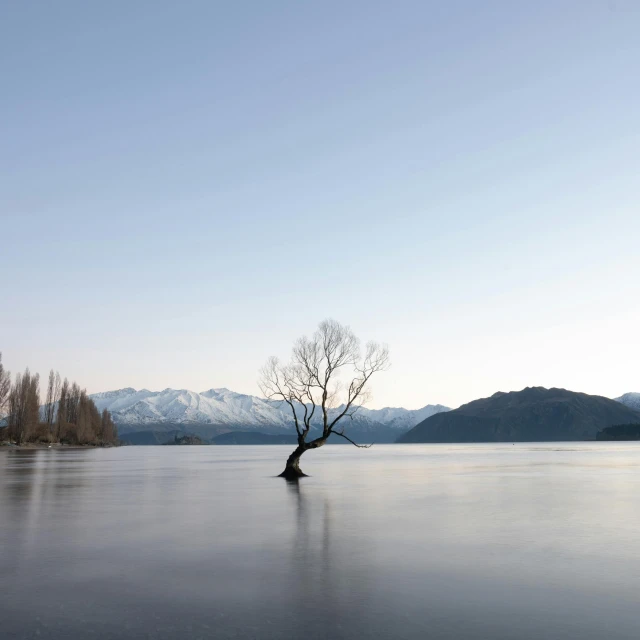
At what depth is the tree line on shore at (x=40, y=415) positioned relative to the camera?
481ft

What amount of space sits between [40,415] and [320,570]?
178162 millimetres

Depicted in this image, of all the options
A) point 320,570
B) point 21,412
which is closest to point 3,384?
point 21,412

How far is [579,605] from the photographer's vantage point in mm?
12609

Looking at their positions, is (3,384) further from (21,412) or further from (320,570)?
(320,570)

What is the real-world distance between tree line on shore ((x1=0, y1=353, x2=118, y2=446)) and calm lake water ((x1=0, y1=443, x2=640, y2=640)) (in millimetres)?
123450

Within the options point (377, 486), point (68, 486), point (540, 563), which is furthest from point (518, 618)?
point (68, 486)

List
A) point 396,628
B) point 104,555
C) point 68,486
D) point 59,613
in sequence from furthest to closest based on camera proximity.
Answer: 1. point 68,486
2. point 104,555
3. point 59,613
4. point 396,628

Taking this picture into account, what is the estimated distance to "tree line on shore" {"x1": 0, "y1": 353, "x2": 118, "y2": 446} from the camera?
146 meters

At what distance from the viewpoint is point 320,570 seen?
15.9 m

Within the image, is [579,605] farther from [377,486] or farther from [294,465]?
[294,465]

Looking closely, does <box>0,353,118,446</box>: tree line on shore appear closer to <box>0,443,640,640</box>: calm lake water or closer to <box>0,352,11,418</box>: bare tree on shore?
<box>0,352,11,418</box>: bare tree on shore

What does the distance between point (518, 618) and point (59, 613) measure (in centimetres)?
840

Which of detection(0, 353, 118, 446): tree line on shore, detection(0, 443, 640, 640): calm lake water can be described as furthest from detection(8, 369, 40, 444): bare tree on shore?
detection(0, 443, 640, 640): calm lake water

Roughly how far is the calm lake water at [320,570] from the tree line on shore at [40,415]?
12345 cm
